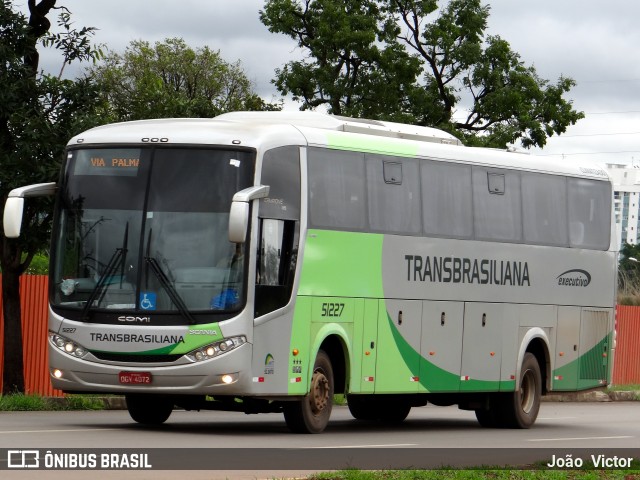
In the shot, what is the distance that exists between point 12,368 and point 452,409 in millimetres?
8480

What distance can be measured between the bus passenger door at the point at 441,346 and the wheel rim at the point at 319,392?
7.41 feet

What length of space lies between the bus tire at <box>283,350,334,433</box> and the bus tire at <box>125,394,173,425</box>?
1636mm

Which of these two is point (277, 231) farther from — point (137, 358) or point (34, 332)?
point (34, 332)

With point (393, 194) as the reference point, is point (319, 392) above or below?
below

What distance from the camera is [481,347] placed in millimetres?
20938

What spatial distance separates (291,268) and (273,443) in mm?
2269

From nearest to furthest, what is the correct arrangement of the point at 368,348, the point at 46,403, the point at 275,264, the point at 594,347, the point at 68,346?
Answer: 1. the point at 68,346
2. the point at 275,264
3. the point at 368,348
4. the point at 46,403
5. the point at 594,347

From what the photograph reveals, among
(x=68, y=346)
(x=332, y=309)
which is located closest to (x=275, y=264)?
(x=332, y=309)

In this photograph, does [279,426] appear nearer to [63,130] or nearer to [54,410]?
[54,410]

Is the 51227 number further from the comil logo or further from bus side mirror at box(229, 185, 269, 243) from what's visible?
the comil logo

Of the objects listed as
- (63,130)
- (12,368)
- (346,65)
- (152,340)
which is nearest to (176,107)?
(63,130)

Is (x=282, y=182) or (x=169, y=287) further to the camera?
(x=282, y=182)

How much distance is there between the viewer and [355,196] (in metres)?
18.5

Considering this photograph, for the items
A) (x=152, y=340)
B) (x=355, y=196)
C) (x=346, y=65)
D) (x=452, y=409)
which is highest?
(x=346, y=65)
